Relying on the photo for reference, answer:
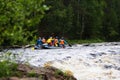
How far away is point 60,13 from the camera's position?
1754 inches

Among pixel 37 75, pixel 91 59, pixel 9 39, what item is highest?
pixel 9 39

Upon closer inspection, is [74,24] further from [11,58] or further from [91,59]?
[11,58]

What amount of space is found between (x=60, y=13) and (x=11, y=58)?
3555cm

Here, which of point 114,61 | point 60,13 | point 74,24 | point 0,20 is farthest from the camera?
point 74,24

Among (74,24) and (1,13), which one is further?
(74,24)

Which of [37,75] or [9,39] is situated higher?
[9,39]

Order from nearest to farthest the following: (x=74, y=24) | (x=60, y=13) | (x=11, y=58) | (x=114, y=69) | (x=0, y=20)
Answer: (x=0, y=20)
(x=11, y=58)
(x=114, y=69)
(x=60, y=13)
(x=74, y=24)

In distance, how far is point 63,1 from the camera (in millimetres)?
51031

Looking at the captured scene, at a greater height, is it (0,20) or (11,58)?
(0,20)

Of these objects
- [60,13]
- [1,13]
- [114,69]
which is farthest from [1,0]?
[60,13]

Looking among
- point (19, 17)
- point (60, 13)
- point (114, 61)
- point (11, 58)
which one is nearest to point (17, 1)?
point (19, 17)

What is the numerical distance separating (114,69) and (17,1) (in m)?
10.8

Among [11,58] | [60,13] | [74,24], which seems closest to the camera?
[11,58]

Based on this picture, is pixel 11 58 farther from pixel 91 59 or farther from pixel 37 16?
pixel 91 59
